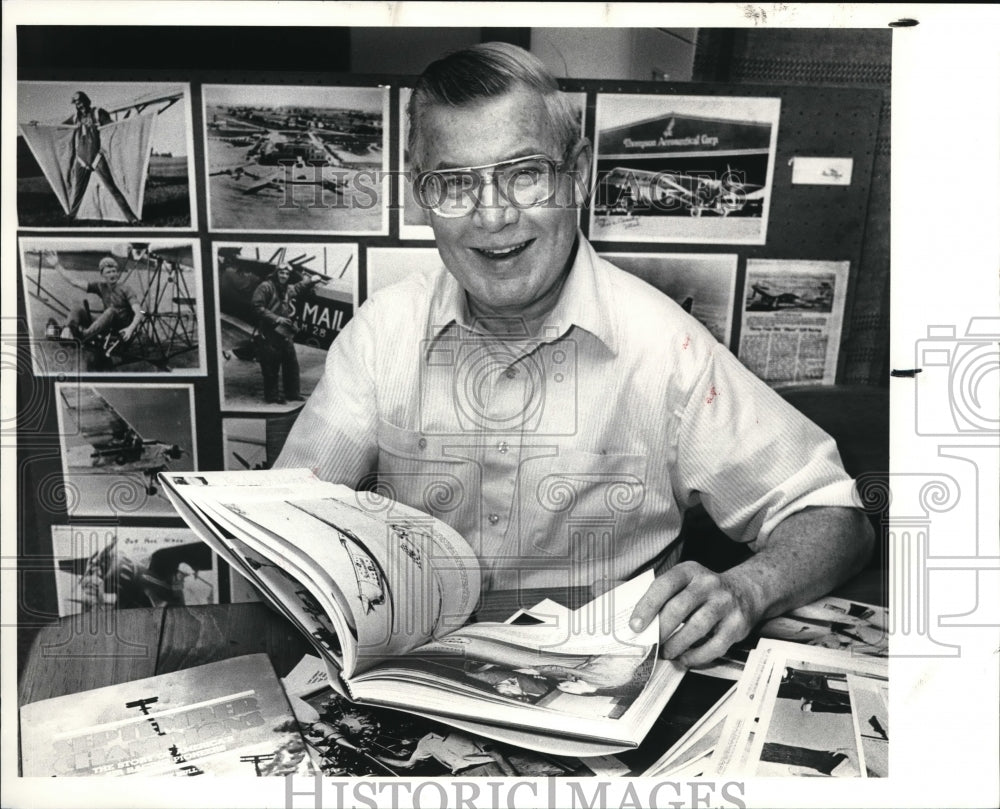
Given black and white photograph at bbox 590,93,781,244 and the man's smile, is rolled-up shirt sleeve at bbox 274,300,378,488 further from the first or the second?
black and white photograph at bbox 590,93,781,244

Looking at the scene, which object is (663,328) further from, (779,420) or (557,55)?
(557,55)

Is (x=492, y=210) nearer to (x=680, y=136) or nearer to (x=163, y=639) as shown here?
(x=680, y=136)

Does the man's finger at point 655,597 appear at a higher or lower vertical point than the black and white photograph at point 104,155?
lower

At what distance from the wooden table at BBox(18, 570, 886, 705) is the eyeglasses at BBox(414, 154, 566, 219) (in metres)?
0.39

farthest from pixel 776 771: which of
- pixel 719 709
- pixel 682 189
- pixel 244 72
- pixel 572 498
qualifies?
pixel 244 72

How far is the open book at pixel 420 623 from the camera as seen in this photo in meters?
0.79

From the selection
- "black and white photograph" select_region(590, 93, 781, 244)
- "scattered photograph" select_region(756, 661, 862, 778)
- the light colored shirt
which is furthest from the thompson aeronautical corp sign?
"scattered photograph" select_region(756, 661, 862, 778)

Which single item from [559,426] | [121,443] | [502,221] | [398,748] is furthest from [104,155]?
[398,748]

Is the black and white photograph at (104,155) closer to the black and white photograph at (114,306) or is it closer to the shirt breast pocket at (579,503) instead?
the black and white photograph at (114,306)

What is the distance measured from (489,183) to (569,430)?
0.25 metres

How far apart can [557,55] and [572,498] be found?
433mm

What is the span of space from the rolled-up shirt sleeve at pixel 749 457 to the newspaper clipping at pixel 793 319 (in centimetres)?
3

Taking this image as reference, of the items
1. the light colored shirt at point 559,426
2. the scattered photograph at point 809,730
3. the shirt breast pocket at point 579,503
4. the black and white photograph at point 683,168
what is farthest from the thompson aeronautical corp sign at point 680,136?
the scattered photograph at point 809,730

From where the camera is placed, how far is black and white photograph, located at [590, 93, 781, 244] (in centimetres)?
88
